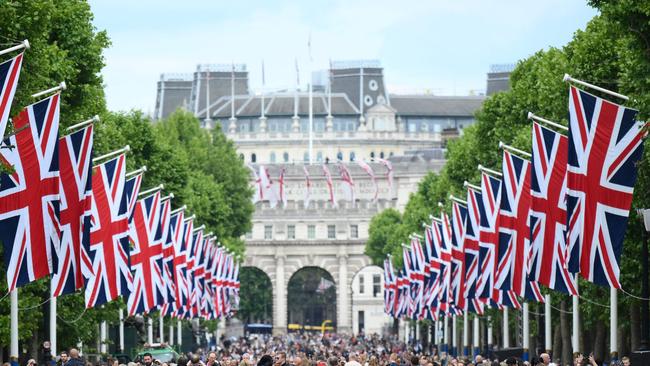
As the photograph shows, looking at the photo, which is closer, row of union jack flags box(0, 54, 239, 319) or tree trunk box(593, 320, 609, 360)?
row of union jack flags box(0, 54, 239, 319)

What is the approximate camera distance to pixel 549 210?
48.5 m

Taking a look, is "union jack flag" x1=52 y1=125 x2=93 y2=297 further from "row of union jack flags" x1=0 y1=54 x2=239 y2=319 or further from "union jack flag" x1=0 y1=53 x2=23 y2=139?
"union jack flag" x1=0 y1=53 x2=23 y2=139

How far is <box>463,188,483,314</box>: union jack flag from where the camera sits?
63781mm

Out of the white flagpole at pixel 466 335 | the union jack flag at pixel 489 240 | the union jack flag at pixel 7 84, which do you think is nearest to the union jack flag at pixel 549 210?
the union jack flag at pixel 489 240

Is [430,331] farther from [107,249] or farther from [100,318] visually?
[107,249]

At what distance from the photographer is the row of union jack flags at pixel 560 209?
140ft

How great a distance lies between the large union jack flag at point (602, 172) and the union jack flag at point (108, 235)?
14.2 meters

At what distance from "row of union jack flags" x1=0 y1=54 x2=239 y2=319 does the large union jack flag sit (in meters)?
11.3

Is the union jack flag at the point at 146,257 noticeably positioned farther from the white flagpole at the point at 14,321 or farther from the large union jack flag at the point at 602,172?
the large union jack flag at the point at 602,172

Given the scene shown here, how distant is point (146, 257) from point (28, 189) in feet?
69.4

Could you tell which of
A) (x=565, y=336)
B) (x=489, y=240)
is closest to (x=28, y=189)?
(x=489, y=240)

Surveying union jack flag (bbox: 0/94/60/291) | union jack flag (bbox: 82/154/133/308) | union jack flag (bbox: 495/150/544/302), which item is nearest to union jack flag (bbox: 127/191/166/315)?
union jack flag (bbox: 82/154/133/308)

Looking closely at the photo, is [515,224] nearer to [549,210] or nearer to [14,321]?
[549,210]

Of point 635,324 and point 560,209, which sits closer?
point 560,209
